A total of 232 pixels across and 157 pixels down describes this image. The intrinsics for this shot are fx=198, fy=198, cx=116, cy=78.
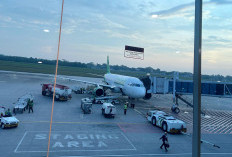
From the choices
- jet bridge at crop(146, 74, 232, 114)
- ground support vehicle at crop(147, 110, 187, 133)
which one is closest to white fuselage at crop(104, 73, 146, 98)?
jet bridge at crop(146, 74, 232, 114)

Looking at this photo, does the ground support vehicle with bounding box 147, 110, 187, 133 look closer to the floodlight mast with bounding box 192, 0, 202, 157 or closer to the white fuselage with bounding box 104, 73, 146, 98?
the white fuselage with bounding box 104, 73, 146, 98

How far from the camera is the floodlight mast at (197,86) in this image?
17.5ft

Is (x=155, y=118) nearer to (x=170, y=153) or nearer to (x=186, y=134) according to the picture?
(x=186, y=134)

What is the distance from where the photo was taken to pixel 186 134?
23828 millimetres

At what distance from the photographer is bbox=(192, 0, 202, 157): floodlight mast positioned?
5.33 meters

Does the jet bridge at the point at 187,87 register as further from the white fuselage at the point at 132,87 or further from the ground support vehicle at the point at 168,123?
the ground support vehicle at the point at 168,123

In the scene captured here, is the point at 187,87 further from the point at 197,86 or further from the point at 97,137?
the point at 197,86

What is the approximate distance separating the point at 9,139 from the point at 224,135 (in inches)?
942

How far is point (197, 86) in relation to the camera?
5.48m

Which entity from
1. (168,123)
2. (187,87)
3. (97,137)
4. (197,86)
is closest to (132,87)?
(187,87)

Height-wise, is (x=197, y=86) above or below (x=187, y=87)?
below

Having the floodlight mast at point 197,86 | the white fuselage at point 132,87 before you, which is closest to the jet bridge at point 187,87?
the white fuselage at point 132,87

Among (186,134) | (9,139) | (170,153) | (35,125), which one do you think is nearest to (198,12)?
(170,153)

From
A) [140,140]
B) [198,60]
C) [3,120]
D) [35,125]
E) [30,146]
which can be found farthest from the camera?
[35,125]
